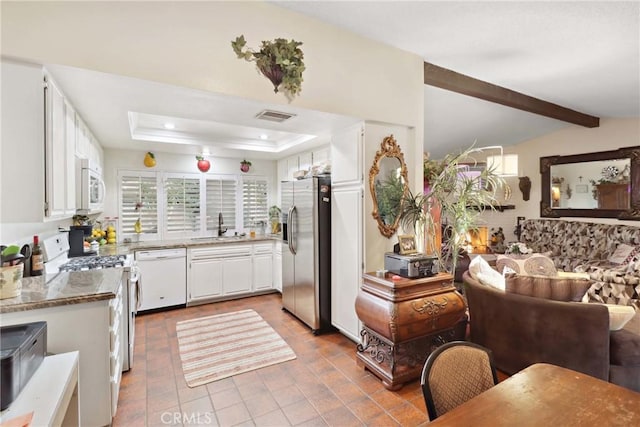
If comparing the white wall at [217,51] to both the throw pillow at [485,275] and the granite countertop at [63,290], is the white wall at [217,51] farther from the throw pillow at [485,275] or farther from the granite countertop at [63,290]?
the granite countertop at [63,290]

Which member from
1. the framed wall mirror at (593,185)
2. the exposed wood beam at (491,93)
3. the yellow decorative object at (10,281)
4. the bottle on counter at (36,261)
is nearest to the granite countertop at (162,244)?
the bottle on counter at (36,261)

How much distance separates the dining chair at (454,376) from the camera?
1227mm

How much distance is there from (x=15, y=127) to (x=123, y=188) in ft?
10.1

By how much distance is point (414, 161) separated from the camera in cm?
320

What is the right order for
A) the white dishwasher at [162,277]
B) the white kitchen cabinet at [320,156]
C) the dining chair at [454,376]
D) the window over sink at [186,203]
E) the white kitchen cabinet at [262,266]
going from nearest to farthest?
1. the dining chair at [454,376]
2. the white dishwasher at [162,277]
3. the white kitchen cabinet at [320,156]
4. the window over sink at [186,203]
5. the white kitchen cabinet at [262,266]

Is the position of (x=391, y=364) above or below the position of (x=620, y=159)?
below

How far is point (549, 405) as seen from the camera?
1180 mm

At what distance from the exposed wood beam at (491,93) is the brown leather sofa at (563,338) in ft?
7.54

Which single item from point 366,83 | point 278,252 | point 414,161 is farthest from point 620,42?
point 278,252

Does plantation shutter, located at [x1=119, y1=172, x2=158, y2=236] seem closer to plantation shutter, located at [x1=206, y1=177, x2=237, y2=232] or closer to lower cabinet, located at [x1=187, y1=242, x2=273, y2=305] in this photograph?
plantation shutter, located at [x1=206, y1=177, x2=237, y2=232]

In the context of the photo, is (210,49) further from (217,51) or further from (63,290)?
(63,290)

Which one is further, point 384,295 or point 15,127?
point 384,295

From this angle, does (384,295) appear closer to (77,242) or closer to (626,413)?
(626,413)

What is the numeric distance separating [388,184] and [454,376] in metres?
1.96
